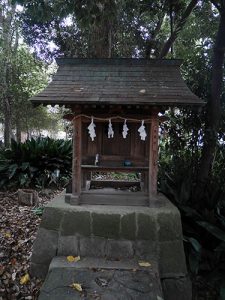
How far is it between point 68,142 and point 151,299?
261 inches

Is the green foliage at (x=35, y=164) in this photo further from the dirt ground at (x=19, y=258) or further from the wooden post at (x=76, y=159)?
the wooden post at (x=76, y=159)

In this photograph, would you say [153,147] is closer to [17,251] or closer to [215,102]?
[215,102]

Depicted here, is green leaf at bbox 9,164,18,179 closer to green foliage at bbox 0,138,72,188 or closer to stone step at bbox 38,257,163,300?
green foliage at bbox 0,138,72,188

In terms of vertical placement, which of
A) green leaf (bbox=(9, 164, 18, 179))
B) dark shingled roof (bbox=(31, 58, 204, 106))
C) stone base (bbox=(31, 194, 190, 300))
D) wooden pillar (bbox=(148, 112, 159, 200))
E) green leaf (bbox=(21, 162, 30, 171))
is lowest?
stone base (bbox=(31, 194, 190, 300))

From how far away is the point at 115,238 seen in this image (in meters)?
4.60

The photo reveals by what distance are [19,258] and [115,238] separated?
1.61m

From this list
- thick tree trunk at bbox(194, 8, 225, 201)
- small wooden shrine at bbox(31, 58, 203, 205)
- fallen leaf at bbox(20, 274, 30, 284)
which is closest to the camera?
fallen leaf at bbox(20, 274, 30, 284)

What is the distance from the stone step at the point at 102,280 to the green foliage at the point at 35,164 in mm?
4454

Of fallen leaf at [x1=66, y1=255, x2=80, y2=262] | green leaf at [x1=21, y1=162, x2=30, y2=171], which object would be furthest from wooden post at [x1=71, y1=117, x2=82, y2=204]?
green leaf at [x1=21, y1=162, x2=30, y2=171]

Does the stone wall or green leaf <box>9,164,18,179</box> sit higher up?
green leaf <box>9,164,18,179</box>

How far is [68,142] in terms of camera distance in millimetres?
9711

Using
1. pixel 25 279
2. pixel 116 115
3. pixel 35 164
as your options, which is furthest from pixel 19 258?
pixel 35 164

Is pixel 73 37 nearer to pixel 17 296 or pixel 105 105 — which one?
pixel 105 105

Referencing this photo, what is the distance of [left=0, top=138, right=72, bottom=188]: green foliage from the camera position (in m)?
8.54
